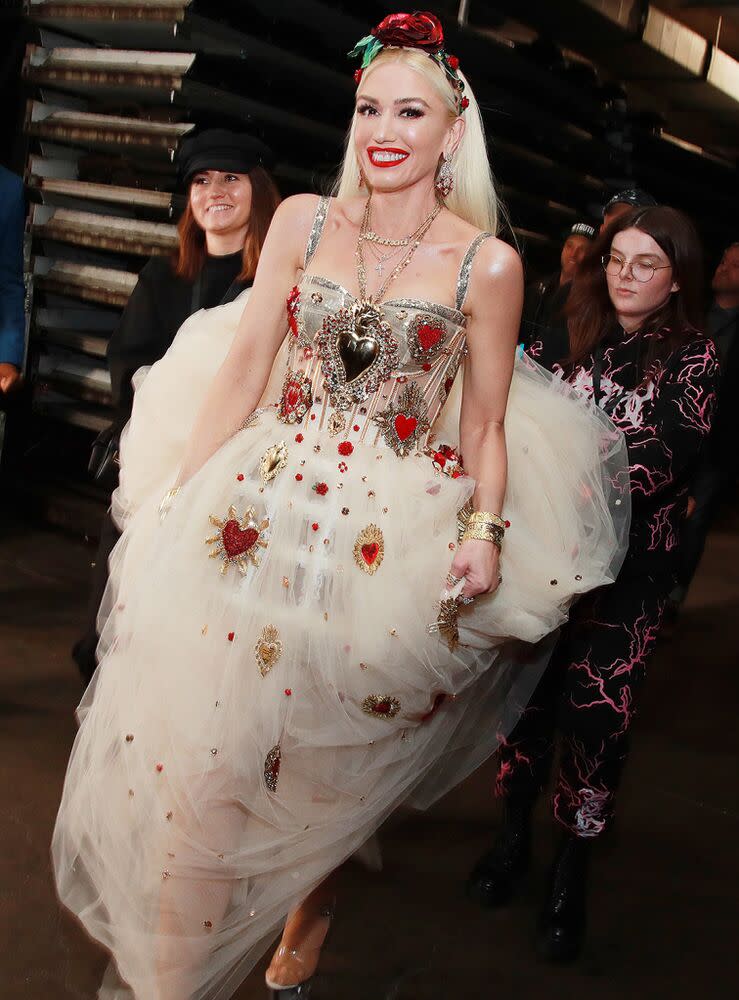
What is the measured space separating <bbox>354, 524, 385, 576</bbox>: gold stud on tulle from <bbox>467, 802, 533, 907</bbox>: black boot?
49.7 inches

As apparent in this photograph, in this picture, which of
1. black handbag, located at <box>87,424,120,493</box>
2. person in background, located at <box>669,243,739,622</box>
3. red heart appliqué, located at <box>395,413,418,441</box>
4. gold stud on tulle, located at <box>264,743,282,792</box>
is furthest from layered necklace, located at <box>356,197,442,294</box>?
person in background, located at <box>669,243,739,622</box>

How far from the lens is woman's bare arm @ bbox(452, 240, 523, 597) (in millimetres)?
2178

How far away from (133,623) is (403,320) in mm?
777

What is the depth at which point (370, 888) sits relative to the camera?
2951 mm

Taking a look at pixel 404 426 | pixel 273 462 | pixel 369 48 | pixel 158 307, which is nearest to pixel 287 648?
pixel 273 462

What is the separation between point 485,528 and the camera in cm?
210

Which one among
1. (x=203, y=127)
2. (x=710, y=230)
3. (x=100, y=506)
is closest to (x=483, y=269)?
(x=203, y=127)

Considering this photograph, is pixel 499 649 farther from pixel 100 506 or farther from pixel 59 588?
pixel 100 506

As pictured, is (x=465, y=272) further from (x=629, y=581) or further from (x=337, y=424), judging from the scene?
(x=629, y=581)

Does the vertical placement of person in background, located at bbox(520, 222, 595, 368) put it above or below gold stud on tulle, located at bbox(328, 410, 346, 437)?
above

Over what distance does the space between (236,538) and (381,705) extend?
16.4 inches

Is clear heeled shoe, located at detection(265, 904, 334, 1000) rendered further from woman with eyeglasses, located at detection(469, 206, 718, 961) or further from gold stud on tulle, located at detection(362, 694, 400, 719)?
woman with eyeglasses, located at detection(469, 206, 718, 961)

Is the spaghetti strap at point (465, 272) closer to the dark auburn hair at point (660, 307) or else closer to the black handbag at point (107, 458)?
the dark auburn hair at point (660, 307)

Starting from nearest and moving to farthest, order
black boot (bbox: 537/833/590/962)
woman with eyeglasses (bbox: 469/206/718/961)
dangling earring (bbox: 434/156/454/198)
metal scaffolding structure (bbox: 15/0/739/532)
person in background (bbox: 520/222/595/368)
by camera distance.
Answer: dangling earring (bbox: 434/156/454/198) < woman with eyeglasses (bbox: 469/206/718/961) < black boot (bbox: 537/833/590/962) < person in background (bbox: 520/222/595/368) < metal scaffolding structure (bbox: 15/0/739/532)
